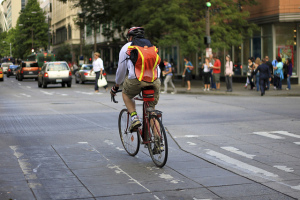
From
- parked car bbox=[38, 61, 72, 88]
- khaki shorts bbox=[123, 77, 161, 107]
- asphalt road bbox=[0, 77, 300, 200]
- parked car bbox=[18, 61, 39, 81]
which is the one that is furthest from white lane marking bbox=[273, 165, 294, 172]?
parked car bbox=[18, 61, 39, 81]

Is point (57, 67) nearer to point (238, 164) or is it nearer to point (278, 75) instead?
point (278, 75)

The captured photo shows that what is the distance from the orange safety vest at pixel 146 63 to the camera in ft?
23.9

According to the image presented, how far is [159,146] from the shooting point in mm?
7215

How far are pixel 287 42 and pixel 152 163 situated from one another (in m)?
27.8

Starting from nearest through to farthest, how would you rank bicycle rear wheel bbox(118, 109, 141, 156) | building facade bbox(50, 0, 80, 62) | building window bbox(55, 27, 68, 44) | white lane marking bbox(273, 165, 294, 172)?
white lane marking bbox(273, 165, 294, 172) → bicycle rear wheel bbox(118, 109, 141, 156) → building facade bbox(50, 0, 80, 62) → building window bbox(55, 27, 68, 44)

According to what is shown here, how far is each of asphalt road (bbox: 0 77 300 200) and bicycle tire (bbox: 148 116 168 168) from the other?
13cm

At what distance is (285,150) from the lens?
8852 mm

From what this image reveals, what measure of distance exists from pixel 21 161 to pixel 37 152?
0.82 m

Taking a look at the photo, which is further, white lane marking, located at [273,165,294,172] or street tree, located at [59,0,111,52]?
street tree, located at [59,0,111,52]

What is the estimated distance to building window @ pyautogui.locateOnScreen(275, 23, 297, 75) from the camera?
111 feet

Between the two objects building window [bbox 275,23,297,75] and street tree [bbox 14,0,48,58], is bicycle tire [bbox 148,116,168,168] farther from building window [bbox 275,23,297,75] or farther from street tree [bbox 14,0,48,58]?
street tree [bbox 14,0,48,58]

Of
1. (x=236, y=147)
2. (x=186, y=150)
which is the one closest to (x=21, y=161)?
(x=186, y=150)

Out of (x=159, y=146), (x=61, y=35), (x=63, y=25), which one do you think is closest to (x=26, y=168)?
(x=159, y=146)

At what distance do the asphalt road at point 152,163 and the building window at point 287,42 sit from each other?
20.3 metres
